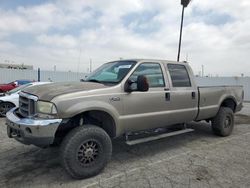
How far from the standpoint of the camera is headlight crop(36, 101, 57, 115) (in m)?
3.84

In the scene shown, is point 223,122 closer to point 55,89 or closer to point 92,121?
point 92,121

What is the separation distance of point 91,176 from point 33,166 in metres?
1.22

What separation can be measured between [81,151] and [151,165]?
1.39 m

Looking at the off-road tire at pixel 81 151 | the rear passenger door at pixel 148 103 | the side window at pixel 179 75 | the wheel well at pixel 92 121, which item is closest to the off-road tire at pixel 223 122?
the side window at pixel 179 75

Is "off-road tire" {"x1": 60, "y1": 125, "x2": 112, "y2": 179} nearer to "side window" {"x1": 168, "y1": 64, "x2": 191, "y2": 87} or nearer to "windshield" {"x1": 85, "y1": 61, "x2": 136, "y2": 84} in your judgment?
"windshield" {"x1": 85, "y1": 61, "x2": 136, "y2": 84}

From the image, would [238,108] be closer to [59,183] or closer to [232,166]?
[232,166]

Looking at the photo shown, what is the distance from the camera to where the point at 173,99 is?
545 cm

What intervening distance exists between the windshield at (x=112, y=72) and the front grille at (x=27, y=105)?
1.40 metres

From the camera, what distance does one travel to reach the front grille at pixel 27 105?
4.09m

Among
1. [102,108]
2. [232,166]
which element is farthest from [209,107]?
[102,108]

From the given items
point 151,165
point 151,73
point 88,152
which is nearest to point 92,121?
point 88,152

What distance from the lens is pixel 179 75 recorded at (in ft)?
19.3

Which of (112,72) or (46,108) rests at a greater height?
(112,72)

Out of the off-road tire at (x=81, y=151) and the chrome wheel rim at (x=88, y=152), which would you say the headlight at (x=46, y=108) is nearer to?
the off-road tire at (x=81, y=151)
